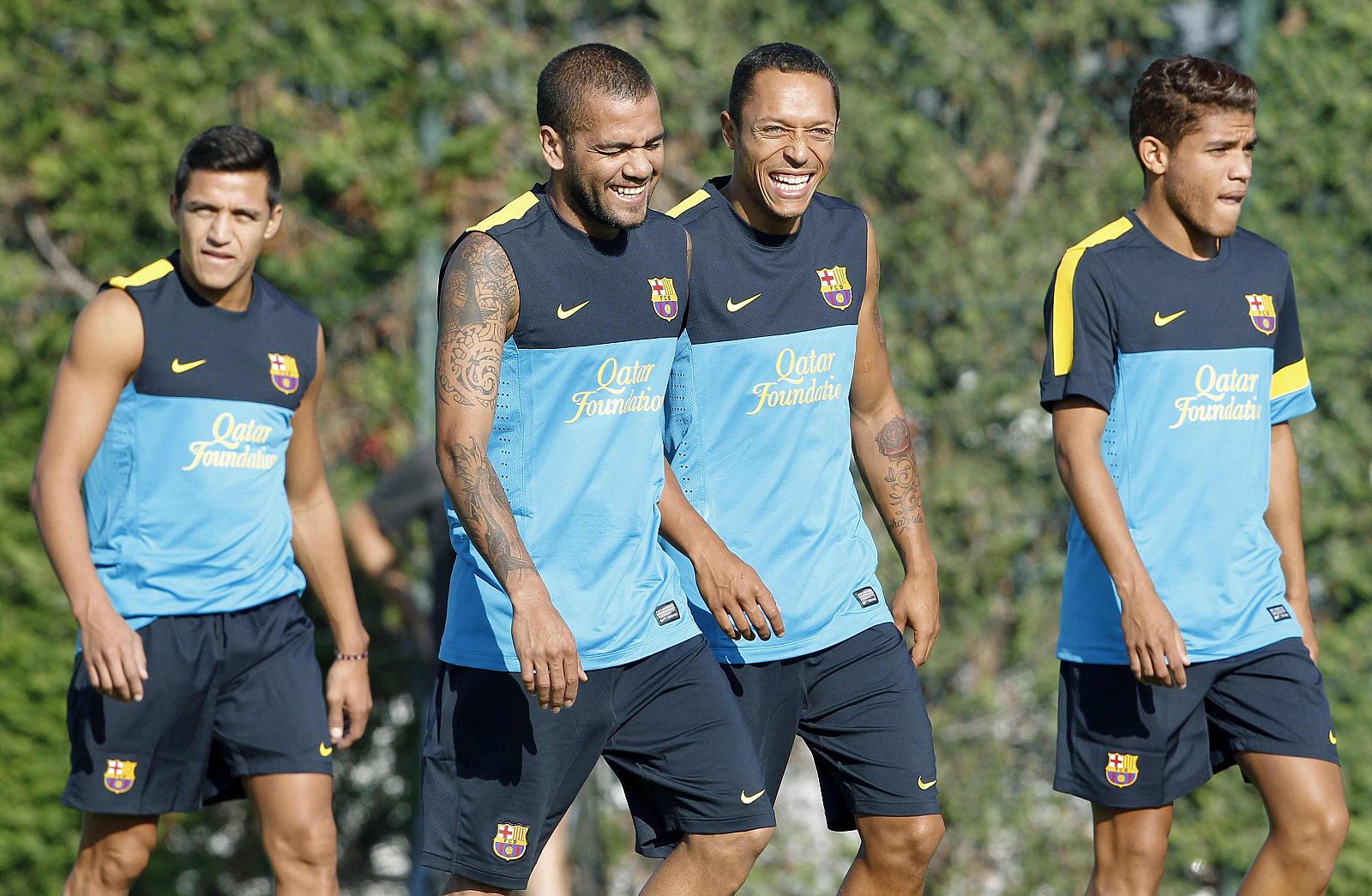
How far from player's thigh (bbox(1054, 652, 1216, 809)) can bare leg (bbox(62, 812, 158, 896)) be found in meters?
2.79

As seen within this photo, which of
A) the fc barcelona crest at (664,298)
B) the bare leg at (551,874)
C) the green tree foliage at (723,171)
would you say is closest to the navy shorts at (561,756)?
the fc barcelona crest at (664,298)

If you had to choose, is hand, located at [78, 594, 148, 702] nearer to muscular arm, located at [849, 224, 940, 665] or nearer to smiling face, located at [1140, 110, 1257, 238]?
muscular arm, located at [849, 224, 940, 665]

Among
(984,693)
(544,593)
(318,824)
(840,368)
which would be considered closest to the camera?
(544,593)

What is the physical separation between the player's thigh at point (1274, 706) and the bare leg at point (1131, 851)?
1.00 feet

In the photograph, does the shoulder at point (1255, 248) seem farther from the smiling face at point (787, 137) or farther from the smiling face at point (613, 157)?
the smiling face at point (613, 157)

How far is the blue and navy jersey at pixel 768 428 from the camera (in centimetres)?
446

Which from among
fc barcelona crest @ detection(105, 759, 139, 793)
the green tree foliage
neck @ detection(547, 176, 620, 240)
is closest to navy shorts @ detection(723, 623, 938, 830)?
neck @ detection(547, 176, 620, 240)

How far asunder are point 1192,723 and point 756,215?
1.84 m

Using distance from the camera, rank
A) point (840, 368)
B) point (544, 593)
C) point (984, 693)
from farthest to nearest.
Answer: point (984, 693), point (840, 368), point (544, 593)

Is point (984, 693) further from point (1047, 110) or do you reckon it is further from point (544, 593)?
point (544, 593)

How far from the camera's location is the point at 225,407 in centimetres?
511

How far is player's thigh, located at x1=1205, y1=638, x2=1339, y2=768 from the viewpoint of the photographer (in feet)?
15.0

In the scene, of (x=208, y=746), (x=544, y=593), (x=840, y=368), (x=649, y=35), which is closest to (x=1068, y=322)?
(x=840, y=368)

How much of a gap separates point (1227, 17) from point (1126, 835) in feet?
13.7
